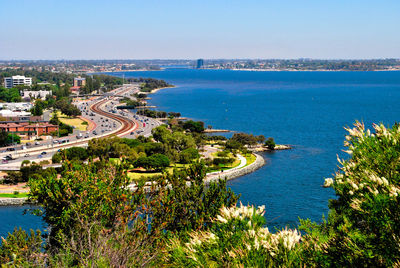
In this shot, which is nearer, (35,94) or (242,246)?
(242,246)

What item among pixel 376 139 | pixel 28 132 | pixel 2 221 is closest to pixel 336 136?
pixel 28 132

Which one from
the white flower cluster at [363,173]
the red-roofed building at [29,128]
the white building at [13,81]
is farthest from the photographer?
the white building at [13,81]

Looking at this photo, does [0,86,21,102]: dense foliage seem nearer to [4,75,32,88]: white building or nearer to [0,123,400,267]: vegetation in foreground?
[4,75,32,88]: white building

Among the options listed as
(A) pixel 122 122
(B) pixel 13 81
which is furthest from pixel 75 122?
(B) pixel 13 81

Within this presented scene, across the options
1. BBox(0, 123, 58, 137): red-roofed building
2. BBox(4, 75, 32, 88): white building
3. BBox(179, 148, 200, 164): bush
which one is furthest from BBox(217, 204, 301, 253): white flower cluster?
BBox(4, 75, 32, 88): white building

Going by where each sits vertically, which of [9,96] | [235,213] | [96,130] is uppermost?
[235,213]

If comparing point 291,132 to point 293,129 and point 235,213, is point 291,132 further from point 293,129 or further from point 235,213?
point 235,213

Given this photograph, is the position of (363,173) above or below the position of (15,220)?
above

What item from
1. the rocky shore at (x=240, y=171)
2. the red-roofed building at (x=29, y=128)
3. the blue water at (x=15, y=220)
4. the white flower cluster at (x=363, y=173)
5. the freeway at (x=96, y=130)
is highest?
the white flower cluster at (x=363, y=173)

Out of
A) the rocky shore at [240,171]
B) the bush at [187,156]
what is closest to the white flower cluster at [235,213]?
the rocky shore at [240,171]

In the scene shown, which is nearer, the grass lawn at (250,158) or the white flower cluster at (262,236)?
the white flower cluster at (262,236)

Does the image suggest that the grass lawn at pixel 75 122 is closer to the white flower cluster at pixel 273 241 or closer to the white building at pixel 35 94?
the white building at pixel 35 94

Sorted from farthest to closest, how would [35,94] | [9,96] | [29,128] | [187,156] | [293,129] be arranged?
[35,94]
[9,96]
[293,129]
[29,128]
[187,156]
